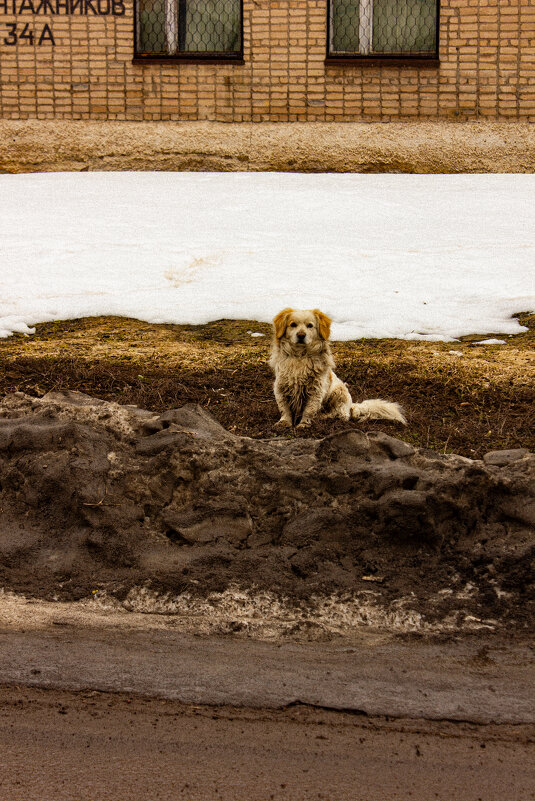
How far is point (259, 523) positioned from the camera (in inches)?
144

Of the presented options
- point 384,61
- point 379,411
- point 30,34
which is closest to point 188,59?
point 30,34

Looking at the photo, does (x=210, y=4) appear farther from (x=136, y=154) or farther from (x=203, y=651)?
(x=203, y=651)

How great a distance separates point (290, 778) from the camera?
2160 mm

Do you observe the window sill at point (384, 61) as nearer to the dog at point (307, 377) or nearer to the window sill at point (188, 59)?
the window sill at point (188, 59)

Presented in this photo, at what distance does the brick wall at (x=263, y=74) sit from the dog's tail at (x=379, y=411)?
809cm

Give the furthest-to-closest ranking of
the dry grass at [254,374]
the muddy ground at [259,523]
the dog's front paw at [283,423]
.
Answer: the dog's front paw at [283,423] < the dry grass at [254,374] < the muddy ground at [259,523]

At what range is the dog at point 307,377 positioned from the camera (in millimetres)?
5645

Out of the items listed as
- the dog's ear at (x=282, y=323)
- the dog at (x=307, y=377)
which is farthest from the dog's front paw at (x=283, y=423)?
the dog's ear at (x=282, y=323)

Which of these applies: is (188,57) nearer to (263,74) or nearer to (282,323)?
(263,74)

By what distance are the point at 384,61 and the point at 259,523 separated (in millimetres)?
10586

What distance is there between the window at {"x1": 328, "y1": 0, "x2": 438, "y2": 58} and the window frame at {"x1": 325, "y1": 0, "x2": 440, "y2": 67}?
0.30 feet

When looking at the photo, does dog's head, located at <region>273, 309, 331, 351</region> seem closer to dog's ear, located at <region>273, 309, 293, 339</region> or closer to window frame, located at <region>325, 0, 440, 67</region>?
dog's ear, located at <region>273, 309, 293, 339</region>

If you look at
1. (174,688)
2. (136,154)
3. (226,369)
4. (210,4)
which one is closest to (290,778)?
(174,688)

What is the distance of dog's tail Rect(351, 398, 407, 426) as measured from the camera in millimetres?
5484
